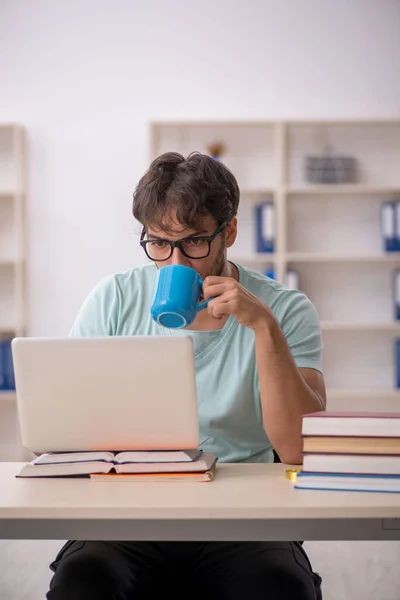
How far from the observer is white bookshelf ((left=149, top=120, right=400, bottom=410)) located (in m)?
Result: 4.62

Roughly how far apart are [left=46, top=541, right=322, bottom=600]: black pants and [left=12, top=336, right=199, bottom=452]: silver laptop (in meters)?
0.20

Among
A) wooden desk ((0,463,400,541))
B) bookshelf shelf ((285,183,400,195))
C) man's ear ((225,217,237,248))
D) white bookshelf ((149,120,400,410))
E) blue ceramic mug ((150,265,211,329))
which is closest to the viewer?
wooden desk ((0,463,400,541))

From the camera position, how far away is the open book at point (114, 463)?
125 cm

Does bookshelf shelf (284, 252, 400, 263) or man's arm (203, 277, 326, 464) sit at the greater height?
bookshelf shelf (284, 252, 400, 263)

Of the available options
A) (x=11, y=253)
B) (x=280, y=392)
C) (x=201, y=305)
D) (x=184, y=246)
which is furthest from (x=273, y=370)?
(x=11, y=253)

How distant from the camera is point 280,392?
146 centimetres

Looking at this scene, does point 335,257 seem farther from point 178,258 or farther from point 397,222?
point 178,258

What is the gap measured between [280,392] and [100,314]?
46 centimetres

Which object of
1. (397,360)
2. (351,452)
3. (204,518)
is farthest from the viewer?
(397,360)

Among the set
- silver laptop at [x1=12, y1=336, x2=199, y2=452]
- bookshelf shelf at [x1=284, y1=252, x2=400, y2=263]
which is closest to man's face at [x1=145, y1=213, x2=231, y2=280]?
silver laptop at [x1=12, y1=336, x2=199, y2=452]

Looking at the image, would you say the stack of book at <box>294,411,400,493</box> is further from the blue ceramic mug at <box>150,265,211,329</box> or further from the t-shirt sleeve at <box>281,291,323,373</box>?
the t-shirt sleeve at <box>281,291,323,373</box>

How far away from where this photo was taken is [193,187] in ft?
5.15

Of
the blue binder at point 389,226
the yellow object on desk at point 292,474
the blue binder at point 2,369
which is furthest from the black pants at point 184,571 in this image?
the blue binder at point 389,226

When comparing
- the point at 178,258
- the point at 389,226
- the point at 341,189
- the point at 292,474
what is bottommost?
the point at 292,474
